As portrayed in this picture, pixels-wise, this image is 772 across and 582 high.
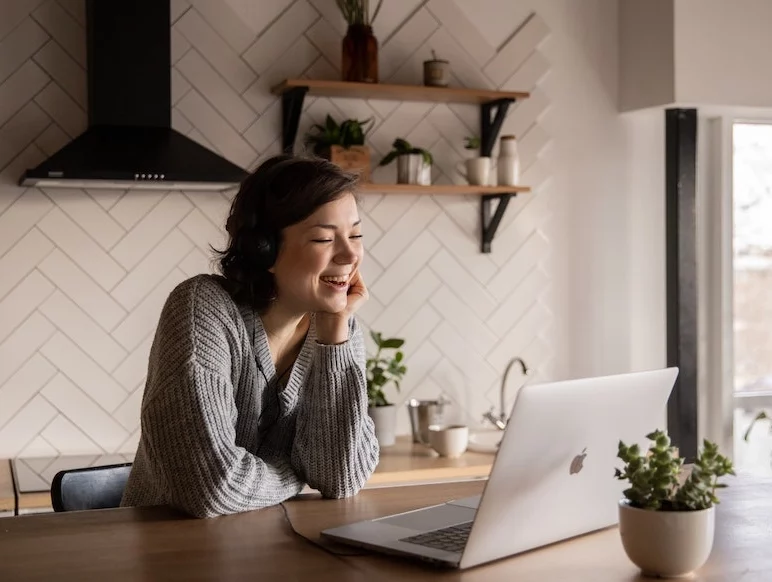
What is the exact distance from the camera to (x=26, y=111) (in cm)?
320

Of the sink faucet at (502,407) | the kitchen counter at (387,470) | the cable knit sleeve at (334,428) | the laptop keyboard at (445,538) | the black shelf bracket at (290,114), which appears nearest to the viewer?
the laptop keyboard at (445,538)

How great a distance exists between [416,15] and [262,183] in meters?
1.79

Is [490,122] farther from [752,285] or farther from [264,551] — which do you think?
[264,551]

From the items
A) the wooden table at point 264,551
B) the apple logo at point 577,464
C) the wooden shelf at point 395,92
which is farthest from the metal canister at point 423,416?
the apple logo at point 577,464

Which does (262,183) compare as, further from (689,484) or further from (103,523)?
(689,484)

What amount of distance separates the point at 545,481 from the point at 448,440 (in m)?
1.84

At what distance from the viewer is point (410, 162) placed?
3.48m

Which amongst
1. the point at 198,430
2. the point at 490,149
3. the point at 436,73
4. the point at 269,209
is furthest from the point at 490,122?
the point at 198,430

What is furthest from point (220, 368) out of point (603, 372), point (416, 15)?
point (603, 372)

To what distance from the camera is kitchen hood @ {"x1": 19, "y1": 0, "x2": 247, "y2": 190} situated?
9.82ft

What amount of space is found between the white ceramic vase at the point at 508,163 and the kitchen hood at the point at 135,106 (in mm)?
1017

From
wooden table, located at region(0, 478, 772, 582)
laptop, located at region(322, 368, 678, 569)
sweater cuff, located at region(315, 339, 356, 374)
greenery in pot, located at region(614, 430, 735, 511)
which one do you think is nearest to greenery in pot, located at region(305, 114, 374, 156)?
sweater cuff, located at region(315, 339, 356, 374)

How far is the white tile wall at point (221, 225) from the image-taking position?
10.6ft

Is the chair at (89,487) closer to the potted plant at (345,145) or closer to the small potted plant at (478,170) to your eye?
the potted plant at (345,145)
